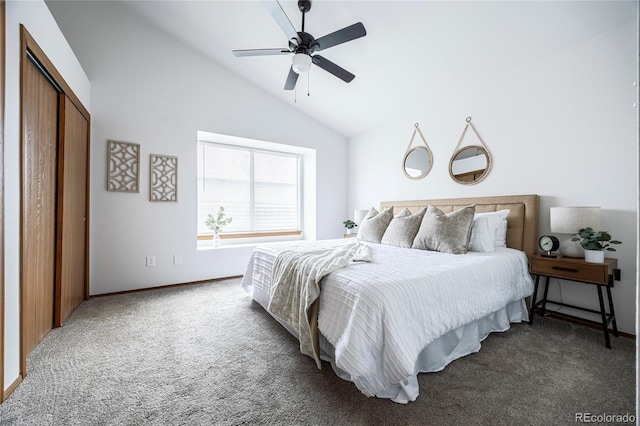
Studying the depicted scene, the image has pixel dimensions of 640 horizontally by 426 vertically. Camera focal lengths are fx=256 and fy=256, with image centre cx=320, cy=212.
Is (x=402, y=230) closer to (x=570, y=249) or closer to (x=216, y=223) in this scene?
(x=570, y=249)

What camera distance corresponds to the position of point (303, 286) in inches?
72.6

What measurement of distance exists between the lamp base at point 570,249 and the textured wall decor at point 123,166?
191 inches

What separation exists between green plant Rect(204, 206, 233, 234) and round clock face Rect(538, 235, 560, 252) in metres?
4.15

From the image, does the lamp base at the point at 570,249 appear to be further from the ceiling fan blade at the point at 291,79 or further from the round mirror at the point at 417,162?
the ceiling fan blade at the point at 291,79

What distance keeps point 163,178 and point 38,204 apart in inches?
63.1

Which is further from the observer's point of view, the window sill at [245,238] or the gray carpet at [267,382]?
the window sill at [245,238]

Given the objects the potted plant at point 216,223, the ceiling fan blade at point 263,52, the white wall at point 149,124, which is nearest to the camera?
the ceiling fan blade at point 263,52

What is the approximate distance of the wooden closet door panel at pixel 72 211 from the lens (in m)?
2.30

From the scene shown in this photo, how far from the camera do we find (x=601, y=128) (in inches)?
91.3

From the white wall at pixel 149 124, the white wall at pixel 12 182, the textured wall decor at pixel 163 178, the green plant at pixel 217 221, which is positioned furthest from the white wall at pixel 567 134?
the white wall at pixel 12 182

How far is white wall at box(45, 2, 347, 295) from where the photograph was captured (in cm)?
309

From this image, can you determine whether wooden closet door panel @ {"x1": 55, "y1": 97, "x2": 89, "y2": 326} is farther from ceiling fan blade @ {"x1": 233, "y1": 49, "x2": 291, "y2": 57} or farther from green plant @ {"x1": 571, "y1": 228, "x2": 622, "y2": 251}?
green plant @ {"x1": 571, "y1": 228, "x2": 622, "y2": 251}

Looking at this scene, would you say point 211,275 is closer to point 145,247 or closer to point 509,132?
point 145,247

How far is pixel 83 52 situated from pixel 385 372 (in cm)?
446
